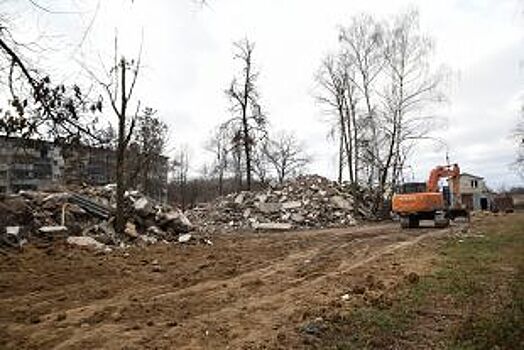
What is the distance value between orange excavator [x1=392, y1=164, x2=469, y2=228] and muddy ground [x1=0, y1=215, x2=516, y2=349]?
5.88m

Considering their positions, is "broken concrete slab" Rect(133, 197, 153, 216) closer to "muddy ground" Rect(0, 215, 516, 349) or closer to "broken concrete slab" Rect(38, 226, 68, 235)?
"muddy ground" Rect(0, 215, 516, 349)

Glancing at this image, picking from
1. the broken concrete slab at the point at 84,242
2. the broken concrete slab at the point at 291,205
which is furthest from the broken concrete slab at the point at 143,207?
the broken concrete slab at the point at 291,205

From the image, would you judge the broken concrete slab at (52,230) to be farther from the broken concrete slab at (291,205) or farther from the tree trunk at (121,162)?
the broken concrete slab at (291,205)

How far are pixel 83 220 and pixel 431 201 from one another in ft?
43.6

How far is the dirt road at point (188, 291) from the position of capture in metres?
8.94

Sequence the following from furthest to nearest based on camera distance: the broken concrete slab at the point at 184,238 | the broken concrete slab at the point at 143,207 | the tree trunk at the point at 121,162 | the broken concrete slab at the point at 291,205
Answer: the broken concrete slab at the point at 291,205 → the broken concrete slab at the point at 143,207 → the broken concrete slab at the point at 184,238 → the tree trunk at the point at 121,162

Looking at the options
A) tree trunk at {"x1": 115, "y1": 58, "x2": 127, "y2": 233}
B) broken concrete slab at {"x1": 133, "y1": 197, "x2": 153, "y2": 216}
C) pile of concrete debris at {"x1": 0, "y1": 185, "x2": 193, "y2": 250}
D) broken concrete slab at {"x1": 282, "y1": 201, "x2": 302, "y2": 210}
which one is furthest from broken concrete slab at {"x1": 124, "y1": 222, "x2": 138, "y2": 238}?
A: broken concrete slab at {"x1": 282, "y1": 201, "x2": 302, "y2": 210}

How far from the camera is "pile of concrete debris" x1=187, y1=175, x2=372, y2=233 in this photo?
1238 inches

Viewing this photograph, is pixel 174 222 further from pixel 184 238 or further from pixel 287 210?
pixel 287 210

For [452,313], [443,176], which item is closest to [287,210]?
[443,176]

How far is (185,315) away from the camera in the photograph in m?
10.1

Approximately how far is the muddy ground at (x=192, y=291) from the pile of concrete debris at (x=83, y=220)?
1.04 metres

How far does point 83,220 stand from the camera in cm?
2114

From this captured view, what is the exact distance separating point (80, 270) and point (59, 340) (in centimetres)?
633
